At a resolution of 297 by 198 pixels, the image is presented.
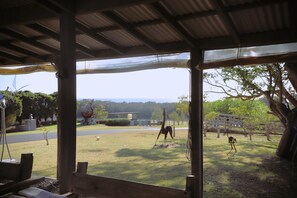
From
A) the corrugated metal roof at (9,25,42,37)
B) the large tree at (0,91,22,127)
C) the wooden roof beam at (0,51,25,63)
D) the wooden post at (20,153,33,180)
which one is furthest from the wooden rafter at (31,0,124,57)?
the large tree at (0,91,22,127)

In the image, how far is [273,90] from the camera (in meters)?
6.40

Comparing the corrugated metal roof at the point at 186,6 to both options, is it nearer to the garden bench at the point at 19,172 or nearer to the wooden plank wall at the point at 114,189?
the wooden plank wall at the point at 114,189

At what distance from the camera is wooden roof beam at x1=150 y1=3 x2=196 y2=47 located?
2553 millimetres

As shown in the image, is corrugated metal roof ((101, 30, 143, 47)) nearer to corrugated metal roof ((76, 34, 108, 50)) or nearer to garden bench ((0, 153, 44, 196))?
corrugated metal roof ((76, 34, 108, 50))

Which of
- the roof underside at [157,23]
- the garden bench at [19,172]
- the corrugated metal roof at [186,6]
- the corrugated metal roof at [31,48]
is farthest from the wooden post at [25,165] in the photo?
the corrugated metal roof at [31,48]

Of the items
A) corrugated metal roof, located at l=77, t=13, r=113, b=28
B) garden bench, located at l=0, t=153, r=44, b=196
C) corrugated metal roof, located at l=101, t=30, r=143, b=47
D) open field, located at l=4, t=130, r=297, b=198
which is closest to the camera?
garden bench, located at l=0, t=153, r=44, b=196

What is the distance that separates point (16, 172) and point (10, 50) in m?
2.76

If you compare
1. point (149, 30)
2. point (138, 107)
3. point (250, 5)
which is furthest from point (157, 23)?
point (138, 107)

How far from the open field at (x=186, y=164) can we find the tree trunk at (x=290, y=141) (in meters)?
0.26

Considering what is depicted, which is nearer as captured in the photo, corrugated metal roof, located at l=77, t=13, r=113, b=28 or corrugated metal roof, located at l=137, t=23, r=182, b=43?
corrugated metal roof, located at l=77, t=13, r=113, b=28

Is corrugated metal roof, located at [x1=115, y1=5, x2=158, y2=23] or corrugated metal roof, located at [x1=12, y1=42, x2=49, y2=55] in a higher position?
corrugated metal roof, located at [x1=115, y1=5, x2=158, y2=23]

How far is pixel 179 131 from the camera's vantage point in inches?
358

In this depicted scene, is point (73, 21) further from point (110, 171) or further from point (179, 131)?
point (179, 131)

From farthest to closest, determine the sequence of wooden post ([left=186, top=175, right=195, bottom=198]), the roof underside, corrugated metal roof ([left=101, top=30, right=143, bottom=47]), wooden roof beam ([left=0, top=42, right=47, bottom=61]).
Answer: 1. wooden roof beam ([left=0, top=42, right=47, bottom=61])
2. corrugated metal roof ([left=101, top=30, right=143, bottom=47])
3. the roof underside
4. wooden post ([left=186, top=175, right=195, bottom=198])
